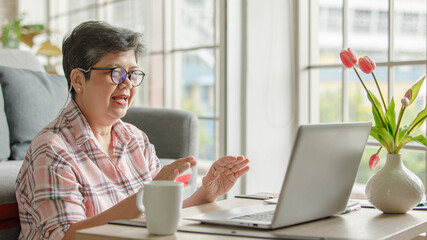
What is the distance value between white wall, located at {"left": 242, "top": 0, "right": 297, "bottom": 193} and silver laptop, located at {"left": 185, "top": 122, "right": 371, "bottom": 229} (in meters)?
1.44

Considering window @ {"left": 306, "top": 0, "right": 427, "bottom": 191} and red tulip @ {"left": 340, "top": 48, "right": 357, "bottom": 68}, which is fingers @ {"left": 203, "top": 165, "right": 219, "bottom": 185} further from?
window @ {"left": 306, "top": 0, "right": 427, "bottom": 191}

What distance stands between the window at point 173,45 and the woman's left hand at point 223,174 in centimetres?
177

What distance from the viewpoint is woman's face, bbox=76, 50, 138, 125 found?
1600mm

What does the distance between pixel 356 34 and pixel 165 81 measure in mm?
→ 3992

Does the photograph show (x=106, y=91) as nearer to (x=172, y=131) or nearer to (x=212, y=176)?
(x=212, y=176)

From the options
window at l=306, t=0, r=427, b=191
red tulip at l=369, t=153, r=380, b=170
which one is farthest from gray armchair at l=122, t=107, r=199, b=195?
red tulip at l=369, t=153, r=380, b=170

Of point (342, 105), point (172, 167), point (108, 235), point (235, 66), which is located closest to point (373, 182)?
point (172, 167)

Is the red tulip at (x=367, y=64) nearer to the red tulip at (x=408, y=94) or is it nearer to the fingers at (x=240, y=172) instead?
the red tulip at (x=408, y=94)

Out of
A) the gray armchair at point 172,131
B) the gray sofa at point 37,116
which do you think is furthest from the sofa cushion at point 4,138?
the gray armchair at point 172,131

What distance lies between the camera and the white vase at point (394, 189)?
4.40ft

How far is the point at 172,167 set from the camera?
1.25 meters

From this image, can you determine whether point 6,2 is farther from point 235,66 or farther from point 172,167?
point 172,167

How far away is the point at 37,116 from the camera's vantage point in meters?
2.36

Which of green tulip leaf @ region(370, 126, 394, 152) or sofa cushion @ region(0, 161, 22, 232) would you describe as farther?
sofa cushion @ region(0, 161, 22, 232)
